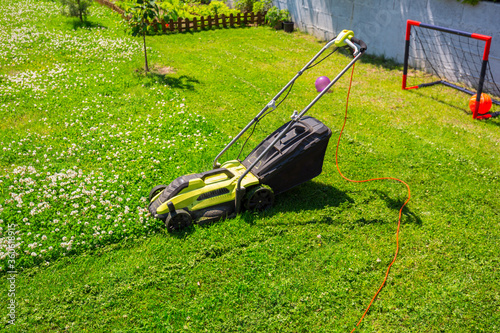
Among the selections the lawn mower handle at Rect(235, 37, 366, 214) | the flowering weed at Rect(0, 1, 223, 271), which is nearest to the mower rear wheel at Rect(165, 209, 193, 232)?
the flowering weed at Rect(0, 1, 223, 271)

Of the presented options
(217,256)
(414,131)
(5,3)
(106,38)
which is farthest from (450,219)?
(5,3)

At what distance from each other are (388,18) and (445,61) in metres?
2.31

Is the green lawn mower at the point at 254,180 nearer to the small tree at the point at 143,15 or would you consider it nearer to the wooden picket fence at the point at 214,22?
the small tree at the point at 143,15

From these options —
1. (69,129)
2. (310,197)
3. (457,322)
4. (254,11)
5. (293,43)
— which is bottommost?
(457,322)

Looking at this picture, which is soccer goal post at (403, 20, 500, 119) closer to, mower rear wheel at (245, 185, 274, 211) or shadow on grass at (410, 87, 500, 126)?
shadow on grass at (410, 87, 500, 126)

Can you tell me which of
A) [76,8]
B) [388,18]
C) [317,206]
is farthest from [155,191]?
[76,8]

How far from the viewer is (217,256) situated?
4.98 meters

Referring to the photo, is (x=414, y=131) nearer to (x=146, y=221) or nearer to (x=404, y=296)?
(x=404, y=296)

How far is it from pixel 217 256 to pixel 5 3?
21858mm

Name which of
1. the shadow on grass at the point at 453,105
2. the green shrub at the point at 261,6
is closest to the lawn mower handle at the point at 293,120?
the shadow on grass at the point at 453,105

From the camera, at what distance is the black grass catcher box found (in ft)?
17.8

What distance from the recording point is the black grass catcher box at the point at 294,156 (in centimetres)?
543

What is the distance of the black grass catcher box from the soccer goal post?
5.30 meters

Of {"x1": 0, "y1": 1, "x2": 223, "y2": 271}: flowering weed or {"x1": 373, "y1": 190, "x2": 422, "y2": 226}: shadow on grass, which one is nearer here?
{"x1": 0, "y1": 1, "x2": 223, "y2": 271}: flowering weed
